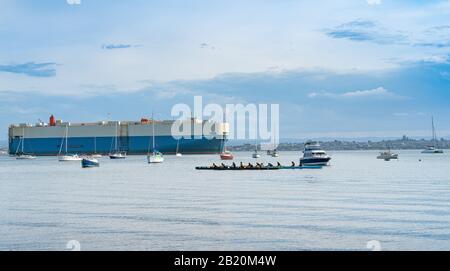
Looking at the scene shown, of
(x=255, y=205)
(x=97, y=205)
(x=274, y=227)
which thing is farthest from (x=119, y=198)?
(x=274, y=227)

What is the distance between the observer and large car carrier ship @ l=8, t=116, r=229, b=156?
126188 mm

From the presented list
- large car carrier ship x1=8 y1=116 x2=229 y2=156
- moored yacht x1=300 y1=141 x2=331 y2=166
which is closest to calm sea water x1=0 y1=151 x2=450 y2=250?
moored yacht x1=300 y1=141 x2=331 y2=166

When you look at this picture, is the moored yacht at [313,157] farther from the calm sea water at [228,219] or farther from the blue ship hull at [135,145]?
the blue ship hull at [135,145]

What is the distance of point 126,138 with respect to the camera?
5162 inches

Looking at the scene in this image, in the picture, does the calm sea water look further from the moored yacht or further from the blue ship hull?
the blue ship hull

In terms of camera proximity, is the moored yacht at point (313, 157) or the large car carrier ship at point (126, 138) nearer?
the moored yacht at point (313, 157)

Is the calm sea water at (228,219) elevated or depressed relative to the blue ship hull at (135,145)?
depressed

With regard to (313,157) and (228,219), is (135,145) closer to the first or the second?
(313,157)

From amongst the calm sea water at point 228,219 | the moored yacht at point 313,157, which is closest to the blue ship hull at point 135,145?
the moored yacht at point 313,157

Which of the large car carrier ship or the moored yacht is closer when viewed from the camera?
the moored yacht

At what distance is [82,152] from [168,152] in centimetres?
1758

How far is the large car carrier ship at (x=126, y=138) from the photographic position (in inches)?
4968

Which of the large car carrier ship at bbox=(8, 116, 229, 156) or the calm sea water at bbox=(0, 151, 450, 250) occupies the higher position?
the large car carrier ship at bbox=(8, 116, 229, 156)

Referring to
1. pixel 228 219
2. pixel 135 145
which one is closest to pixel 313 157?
pixel 228 219
